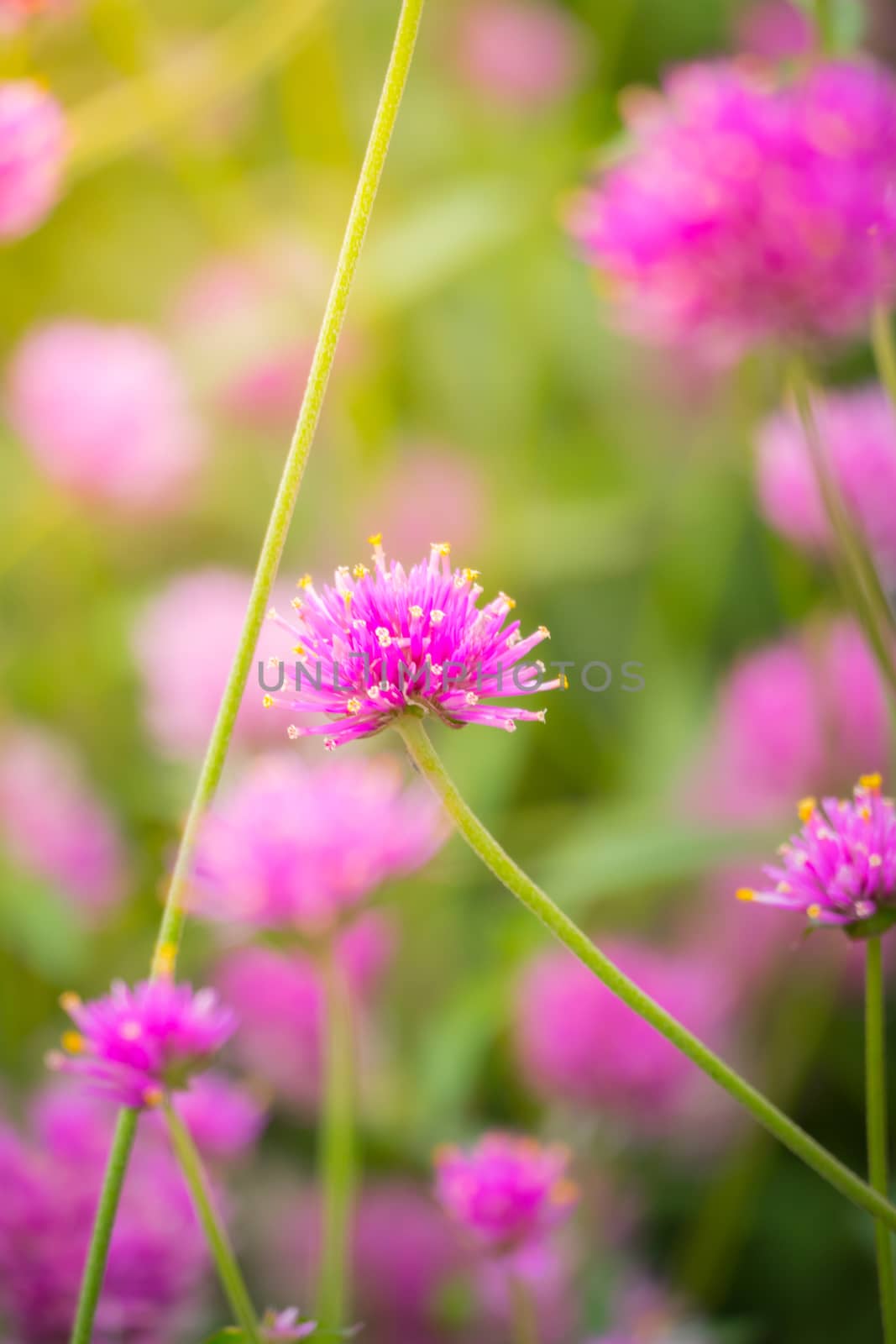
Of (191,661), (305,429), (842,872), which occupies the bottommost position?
(842,872)

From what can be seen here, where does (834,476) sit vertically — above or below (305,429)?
above

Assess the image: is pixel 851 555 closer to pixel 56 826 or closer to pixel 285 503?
pixel 285 503

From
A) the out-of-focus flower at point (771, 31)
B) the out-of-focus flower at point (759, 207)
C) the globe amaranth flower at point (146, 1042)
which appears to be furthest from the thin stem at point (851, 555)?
the out-of-focus flower at point (771, 31)

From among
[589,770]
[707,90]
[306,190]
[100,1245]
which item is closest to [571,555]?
[589,770]

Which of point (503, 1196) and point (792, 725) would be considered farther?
point (792, 725)

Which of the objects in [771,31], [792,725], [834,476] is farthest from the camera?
[771,31]

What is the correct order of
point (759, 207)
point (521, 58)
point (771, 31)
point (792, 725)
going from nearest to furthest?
point (759, 207), point (792, 725), point (771, 31), point (521, 58)

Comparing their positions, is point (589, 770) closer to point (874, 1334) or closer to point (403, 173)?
point (874, 1334)

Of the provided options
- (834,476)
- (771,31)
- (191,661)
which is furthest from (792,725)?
(771,31)
